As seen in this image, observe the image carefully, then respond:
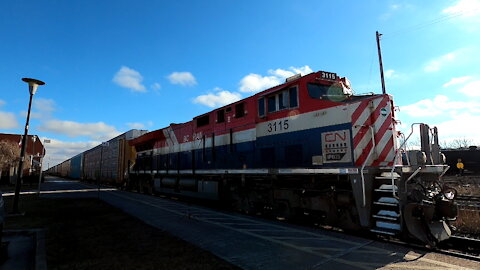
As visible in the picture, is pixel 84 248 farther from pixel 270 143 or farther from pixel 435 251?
pixel 435 251

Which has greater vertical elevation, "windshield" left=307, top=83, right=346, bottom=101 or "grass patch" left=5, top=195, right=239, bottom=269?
"windshield" left=307, top=83, right=346, bottom=101

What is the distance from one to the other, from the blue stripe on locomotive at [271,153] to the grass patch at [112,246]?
12.8 ft

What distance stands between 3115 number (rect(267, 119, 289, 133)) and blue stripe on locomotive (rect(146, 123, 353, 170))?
0.20 m

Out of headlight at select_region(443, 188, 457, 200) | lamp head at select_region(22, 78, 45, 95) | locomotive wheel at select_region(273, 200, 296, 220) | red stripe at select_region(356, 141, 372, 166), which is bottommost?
locomotive wheel at select_region(273, 200, 296, 220)

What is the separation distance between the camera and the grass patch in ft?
16.3

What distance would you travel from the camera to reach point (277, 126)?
9266mm

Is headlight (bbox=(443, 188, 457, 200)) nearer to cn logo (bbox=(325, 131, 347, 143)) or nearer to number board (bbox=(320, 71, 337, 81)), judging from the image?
cn logo (bbox=(325, 131, 347, 143))

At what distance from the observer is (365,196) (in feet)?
21.7

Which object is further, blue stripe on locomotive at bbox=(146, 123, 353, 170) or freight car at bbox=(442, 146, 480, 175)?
freight car at bbox=(442, 146, 480, 175)

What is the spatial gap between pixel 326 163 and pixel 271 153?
220 cm

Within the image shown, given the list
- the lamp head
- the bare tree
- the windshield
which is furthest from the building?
the windshield

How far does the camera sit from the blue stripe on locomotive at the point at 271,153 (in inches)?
316

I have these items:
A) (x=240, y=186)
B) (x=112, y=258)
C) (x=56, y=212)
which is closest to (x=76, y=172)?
(x=56, y=212)

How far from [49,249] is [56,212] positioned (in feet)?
19.2
